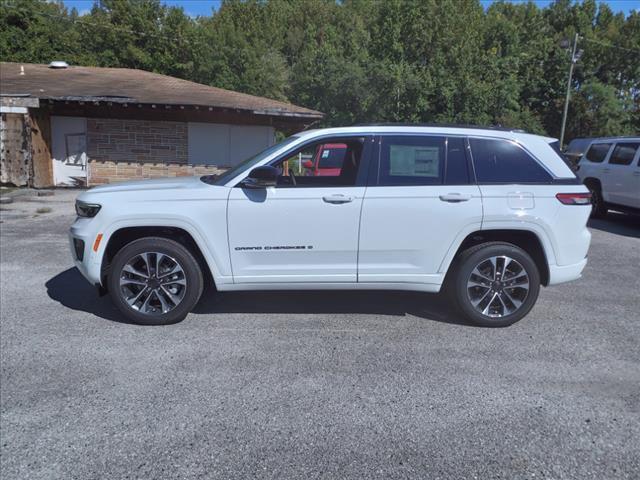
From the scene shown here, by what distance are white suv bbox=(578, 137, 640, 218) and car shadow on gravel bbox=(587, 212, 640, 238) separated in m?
0.34

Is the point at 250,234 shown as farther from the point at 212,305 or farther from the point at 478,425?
the point at 478,425

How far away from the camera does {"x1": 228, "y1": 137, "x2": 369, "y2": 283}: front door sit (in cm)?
482

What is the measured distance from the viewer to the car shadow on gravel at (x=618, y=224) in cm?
1116

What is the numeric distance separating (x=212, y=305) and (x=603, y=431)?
375 centimetres

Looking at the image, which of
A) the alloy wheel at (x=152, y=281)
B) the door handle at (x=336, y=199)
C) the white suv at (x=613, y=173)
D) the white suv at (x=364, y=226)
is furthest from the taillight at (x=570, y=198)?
the white suv at (x=613, y=173)

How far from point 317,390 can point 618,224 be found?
1099 cm

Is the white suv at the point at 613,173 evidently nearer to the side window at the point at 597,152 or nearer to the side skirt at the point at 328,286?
the side window at the point at 597,152

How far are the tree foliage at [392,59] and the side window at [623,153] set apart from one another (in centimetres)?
2616

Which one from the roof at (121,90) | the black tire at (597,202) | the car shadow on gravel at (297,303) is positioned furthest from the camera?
the roof at (121,90)

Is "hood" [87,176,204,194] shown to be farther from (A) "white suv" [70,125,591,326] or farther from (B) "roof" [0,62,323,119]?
(B) "roof" [0,62,323,119]

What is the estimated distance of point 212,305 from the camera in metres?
5.66

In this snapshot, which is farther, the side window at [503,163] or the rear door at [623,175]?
the rear door at [623,175]

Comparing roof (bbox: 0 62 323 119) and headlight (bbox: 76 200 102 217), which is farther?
roof (bbox: 0 62 323 119)

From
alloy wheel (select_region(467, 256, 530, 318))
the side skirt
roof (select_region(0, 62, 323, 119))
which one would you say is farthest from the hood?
roof (select_region(0, 62, 323, 119))
